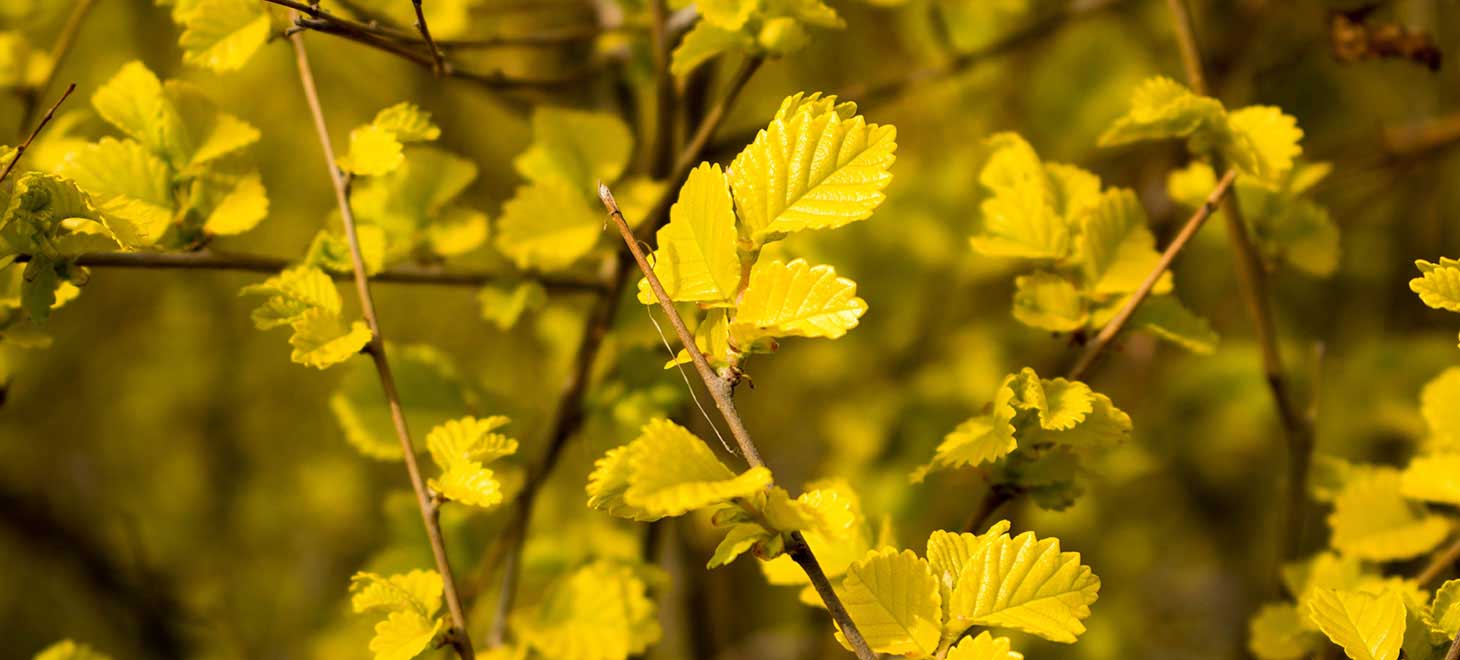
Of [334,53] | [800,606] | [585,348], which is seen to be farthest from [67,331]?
[585,348]

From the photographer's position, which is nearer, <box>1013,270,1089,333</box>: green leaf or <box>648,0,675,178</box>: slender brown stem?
<box>1013,270,1089,333</box>: green leaf

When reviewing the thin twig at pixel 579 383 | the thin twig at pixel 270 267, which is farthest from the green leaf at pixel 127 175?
the thin twig at pixel 579 383

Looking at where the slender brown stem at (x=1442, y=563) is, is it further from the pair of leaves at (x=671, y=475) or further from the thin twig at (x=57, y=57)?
the thin twig at (x=57, y=57)

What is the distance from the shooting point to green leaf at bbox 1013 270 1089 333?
0.70 meters

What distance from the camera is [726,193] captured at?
0.56 meters

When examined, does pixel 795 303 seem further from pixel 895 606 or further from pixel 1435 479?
pixel 1435 479

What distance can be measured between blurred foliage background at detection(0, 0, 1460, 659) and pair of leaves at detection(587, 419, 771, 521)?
0.43m

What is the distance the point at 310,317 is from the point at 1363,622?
23.8 inches

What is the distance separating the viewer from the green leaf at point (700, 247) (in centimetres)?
57

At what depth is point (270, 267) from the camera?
2.52 ft

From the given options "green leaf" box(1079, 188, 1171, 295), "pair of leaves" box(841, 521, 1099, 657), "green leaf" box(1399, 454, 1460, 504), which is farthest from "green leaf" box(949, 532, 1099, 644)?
"green leaf" box(1399, 454, 1460, 504)

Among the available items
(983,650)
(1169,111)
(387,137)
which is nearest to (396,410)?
(387,137)

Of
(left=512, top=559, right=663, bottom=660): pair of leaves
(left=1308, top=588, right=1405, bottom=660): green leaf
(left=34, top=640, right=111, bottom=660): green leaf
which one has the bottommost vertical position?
(left=512, top=559, right=663, bottom=660): pair of leaves

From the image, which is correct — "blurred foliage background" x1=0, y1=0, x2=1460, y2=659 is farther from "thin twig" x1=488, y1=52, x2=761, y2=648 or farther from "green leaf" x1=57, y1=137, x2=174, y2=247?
"green leaf" x1=57, y1=137, x2=174, y2=247
